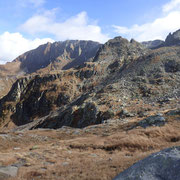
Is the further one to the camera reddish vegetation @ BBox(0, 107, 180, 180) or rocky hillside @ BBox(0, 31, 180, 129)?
rocky hillside @ BBox(0, 31, 180, 129)

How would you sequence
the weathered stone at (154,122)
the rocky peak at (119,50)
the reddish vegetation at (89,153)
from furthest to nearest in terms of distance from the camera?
the rocky peak at (119,50) < the weathered stone at (154,122) < the reddish vegetation at (89,153)

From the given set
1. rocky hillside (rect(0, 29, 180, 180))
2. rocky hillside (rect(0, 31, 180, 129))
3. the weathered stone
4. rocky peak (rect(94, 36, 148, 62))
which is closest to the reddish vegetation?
rocky hillside (rect(0, 29, 180, 180))

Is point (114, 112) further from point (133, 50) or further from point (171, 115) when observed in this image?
point (133, 50)

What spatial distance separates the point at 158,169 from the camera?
6.34m

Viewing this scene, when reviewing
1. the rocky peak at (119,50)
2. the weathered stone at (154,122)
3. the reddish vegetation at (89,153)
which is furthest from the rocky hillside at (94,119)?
the rocky peak at (119,50)

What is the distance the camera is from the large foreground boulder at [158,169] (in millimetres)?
5992

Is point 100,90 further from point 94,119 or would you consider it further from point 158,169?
point 158,169

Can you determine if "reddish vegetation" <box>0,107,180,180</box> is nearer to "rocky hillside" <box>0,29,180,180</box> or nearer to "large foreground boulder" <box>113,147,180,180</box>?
"rocky hillside" <box>0,29,180,180</box>

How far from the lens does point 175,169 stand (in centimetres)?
602

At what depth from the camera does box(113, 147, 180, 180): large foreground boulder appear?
599 cm

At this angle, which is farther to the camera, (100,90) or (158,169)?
(100,90)

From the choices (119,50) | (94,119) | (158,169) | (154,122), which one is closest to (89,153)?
(158,169)

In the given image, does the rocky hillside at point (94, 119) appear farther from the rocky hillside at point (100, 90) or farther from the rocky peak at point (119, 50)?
the rocky peak at point (119, 50)

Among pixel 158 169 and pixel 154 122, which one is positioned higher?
pixel 158 169
